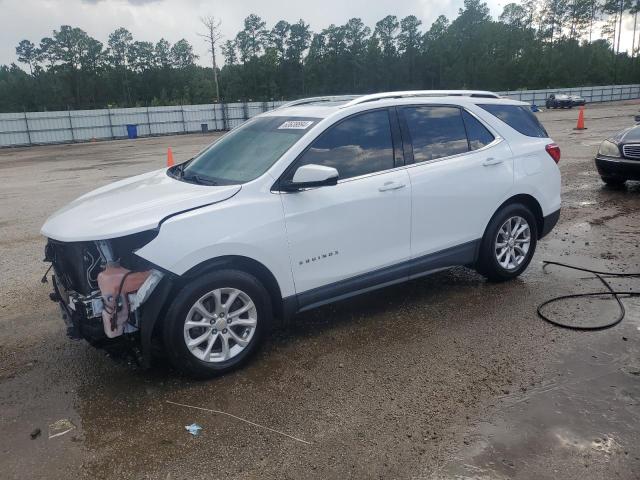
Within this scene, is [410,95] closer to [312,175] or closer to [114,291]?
[312,175]

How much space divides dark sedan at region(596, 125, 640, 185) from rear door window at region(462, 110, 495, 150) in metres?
5.70

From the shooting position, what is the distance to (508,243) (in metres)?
5.50

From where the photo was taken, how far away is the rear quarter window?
5.48 meters

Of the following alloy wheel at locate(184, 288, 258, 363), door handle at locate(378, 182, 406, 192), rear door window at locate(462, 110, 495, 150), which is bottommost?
alloy wheel at locate(184, 288, 258, 363)

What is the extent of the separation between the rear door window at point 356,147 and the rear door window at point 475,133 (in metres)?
0.98

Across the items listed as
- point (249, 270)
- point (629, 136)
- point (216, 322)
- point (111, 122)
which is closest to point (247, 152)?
point (249, 270)

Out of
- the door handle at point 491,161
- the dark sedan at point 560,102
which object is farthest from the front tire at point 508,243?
the dark sedan at point 560,102

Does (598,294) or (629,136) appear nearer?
(598,294)

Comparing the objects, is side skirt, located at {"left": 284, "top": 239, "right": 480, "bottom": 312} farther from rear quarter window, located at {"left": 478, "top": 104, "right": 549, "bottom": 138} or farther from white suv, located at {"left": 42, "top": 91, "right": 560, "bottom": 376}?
rear quarter window, located at {"left": 478, "top": 104, "right": 549, "bottom": 138}

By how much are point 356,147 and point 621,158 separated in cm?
736

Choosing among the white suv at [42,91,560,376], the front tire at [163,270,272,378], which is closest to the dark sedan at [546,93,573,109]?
the white suv at [42,91,560,376]

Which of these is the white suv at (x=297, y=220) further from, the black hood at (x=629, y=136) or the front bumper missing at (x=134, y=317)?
the black hood at (x=629, y=136)

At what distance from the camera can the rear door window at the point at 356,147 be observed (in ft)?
14.0

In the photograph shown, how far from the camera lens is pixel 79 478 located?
290 centimetres
